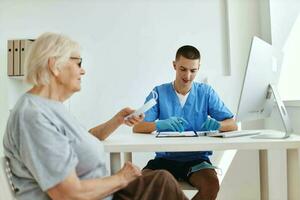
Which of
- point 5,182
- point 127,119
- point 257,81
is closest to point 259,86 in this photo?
point 257,81

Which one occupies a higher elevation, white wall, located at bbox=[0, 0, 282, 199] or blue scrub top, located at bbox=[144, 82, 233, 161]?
white wall, located at bbox=[0, 0, 282, 199]

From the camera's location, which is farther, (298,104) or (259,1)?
(259,1)

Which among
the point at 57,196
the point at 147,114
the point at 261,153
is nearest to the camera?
the point at 57,196

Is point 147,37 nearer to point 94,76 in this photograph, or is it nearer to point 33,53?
point 94,76

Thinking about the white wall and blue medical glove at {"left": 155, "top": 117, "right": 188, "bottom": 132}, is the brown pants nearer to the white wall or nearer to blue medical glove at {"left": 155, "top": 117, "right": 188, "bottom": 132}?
blue medical glove at {"left": 155, "top": 117, "right": 188, "bottom": 132}

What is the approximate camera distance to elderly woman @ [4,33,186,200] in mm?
842

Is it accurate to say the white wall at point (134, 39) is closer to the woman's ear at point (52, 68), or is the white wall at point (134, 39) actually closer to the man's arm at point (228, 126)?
the man's arm at point (228, 126)

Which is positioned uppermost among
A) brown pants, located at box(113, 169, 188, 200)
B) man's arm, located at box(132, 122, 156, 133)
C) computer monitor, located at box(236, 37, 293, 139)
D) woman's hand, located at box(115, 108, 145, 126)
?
computer monitor, located at box(236, 37, 293, 139)

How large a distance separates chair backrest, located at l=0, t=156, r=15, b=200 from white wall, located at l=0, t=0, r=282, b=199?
5.65ft

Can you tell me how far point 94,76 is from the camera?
2.66 meters

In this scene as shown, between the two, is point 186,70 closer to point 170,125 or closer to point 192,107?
point 192,107

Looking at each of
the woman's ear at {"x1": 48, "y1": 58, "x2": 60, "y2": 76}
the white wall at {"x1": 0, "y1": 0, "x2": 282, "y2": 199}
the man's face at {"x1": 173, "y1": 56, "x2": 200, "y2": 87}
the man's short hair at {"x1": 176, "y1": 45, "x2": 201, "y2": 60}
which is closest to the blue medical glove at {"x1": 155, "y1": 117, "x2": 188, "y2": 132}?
the man's face at {"x1": 173, "y1": 56, "x2": 200, "y2": 87}

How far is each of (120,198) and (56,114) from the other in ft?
1.23

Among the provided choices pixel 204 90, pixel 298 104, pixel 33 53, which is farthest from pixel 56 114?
pixel 298 104
